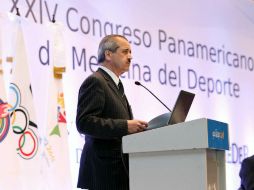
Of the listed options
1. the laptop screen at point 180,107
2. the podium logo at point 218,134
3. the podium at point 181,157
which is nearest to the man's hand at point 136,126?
the laptop screen at point 180,107

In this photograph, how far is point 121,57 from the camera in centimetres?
307

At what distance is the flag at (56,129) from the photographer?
3.68m

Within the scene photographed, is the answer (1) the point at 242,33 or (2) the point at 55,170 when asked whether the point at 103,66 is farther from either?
(1) the point at 242,33

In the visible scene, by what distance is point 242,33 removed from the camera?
624 centimetres

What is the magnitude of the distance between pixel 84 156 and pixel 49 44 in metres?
1.46

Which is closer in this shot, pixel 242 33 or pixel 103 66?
pixel 103 66

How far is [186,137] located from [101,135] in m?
0.79

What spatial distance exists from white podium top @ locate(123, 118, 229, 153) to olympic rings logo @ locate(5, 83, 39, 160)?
151cm

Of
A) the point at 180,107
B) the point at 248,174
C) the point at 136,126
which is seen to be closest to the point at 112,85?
the point at 136,126

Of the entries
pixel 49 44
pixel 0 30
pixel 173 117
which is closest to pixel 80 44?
pixel 49 44

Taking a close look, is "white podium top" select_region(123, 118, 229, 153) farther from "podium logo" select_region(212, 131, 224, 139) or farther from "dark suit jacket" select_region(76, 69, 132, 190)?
"dark suit jacket" select_region(76, 69, 132, 190)

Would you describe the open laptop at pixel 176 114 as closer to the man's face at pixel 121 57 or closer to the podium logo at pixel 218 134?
the podium logo at pixel 218 134

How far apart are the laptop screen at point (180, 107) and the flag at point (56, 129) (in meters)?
1.36

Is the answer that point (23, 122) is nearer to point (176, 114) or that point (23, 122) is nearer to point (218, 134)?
point (176, 114)
